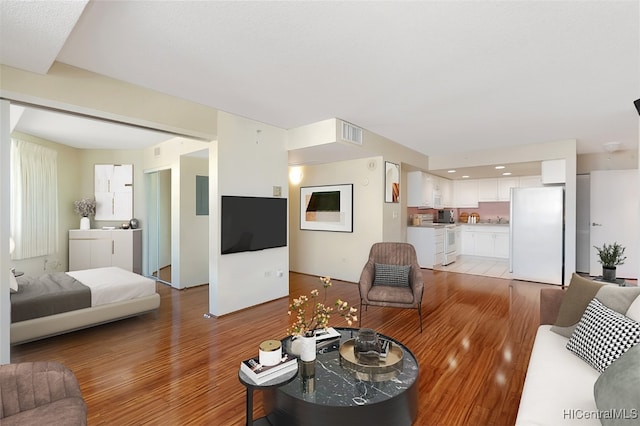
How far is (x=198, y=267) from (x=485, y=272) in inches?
232

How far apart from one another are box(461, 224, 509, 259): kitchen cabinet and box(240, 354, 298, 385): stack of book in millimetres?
7400

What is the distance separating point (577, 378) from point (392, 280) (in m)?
2.16

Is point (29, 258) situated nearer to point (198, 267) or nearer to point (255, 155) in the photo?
point (198, 267)

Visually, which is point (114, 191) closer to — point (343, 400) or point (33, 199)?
point (33, 199)

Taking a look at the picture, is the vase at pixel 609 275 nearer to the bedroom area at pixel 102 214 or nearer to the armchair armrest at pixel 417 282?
the armchair armrest at pixel 417 282

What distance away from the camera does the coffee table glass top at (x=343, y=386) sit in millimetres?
1618

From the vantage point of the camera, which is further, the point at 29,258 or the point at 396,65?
the point at 29,258

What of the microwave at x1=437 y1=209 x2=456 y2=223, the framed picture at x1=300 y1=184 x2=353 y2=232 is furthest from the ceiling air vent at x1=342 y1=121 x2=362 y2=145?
the microwave at x1=437 y1=209 x2=456 y2=223

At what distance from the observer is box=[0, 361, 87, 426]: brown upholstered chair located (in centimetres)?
131

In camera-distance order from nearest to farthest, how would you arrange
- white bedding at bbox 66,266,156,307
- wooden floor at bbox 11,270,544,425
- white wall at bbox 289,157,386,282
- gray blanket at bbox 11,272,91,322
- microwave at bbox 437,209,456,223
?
wooden floor at bbox 11,270,544,425
gray blanket at bbox 11,272,91,322
white bedding at bbox 66,266,156,307
white wall at bbox 289,157,386,282
microwave at bbox 437,209,456,223

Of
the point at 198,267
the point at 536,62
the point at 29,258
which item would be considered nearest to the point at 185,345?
the point at 198,267

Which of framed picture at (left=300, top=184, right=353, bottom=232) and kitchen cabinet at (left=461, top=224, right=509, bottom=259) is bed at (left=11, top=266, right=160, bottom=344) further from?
kitchen cabinet at (left=461, top=224, right=509, bottom=259)

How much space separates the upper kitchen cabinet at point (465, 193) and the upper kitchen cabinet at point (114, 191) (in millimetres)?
8077

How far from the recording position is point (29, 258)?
4.54 meters
